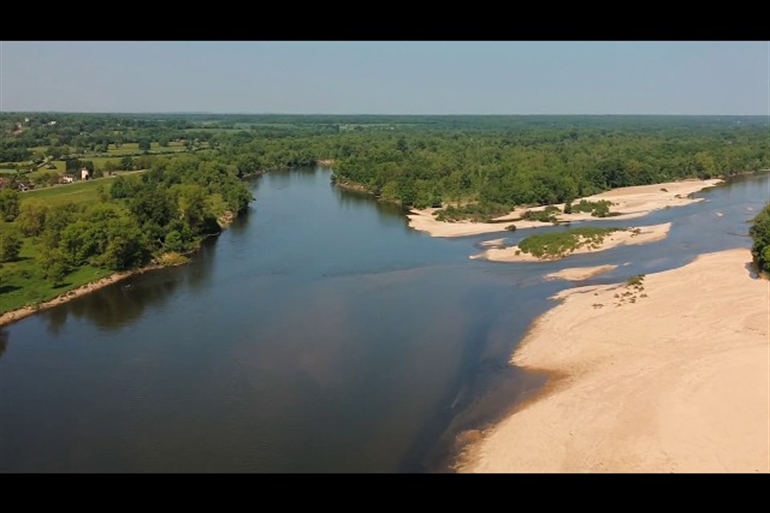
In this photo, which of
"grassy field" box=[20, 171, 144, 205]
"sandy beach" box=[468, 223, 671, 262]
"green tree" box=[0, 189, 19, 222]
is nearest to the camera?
"sandy beach" box=[468, 223, 671, 262]

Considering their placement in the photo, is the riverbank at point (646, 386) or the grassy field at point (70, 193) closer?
the riverbank at point (646, 386)

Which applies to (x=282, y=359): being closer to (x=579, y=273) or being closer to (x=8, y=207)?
(x=579, y=273)

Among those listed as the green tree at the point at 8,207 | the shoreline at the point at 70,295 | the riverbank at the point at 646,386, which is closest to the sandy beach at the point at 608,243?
the riverbank at the point at 646,386

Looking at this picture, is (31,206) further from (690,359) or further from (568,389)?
(690,359)

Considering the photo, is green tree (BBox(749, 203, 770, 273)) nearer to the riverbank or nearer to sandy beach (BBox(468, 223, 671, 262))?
the riverbank

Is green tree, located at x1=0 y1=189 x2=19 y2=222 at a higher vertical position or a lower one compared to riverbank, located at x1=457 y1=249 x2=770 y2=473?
higher

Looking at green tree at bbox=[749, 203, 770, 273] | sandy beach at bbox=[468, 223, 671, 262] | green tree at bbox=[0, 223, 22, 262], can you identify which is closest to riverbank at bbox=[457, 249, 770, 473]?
green tree at bbox=[749, 203, 770, 273]

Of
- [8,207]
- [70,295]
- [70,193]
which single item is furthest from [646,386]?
[70,193]

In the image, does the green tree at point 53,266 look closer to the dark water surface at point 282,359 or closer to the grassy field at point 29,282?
the grassy field at point 29,282
